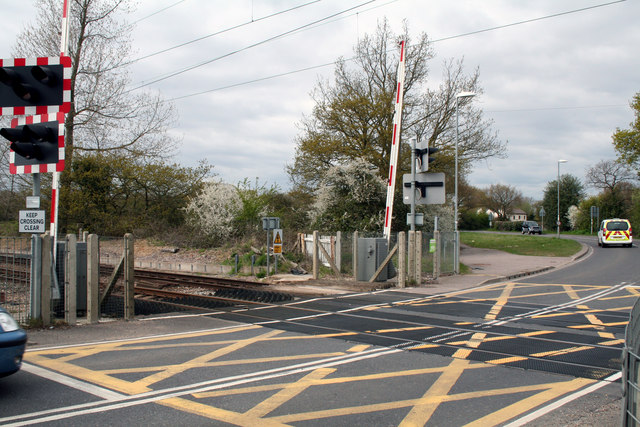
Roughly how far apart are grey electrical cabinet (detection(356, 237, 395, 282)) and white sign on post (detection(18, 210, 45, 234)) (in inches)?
403

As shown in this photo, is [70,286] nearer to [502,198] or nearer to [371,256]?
[371,256]

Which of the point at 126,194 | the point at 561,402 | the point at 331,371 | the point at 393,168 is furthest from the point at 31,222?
the point at 126,194

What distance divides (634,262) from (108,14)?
29.2m

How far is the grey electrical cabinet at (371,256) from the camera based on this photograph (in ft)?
55.4

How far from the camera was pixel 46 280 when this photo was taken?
8828mm

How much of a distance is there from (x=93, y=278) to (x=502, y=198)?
353 ft

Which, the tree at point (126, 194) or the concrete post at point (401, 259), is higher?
the tree at point (126, 194)

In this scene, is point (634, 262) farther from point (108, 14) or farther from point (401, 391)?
point (108, 14)

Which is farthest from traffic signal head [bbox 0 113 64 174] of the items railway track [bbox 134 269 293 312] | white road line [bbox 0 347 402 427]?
white road line [bbox 0 347 402 427]

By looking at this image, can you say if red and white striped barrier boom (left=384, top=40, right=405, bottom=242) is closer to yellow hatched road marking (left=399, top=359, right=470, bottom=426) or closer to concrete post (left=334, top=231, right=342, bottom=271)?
concrete post (left=334, top=231, right=342, bottom=271)

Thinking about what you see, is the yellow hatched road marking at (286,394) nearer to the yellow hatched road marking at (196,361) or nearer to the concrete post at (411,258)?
the yellow hatched road marking at (196,361)

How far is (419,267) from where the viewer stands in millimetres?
16562

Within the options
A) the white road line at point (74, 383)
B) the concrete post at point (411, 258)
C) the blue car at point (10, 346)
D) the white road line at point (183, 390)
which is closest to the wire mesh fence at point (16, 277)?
the white road line at point (74, 383)

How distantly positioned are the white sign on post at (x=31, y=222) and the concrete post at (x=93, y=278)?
0.82 m
